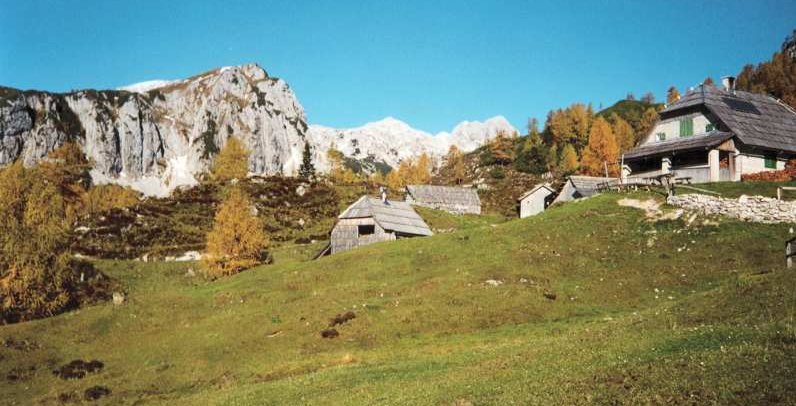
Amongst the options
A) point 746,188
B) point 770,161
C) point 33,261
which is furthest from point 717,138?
point 33,261

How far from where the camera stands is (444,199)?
115188 mm

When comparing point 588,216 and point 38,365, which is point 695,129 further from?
point 38,365

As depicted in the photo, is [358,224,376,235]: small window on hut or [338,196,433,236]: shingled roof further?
[358,224,376,235]: small window on hut

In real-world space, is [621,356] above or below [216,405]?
above

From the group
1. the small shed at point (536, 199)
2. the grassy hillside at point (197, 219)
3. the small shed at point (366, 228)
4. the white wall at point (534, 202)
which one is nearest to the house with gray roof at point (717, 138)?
the small shed at point (366, 228)

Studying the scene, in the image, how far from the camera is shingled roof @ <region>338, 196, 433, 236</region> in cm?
7200

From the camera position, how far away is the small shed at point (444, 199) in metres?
113

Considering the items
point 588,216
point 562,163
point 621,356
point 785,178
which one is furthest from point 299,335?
point 562,163

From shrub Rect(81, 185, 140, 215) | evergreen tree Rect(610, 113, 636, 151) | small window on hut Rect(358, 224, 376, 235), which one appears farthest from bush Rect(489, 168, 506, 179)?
small window on hut Rect(358, 224, 376, 235)

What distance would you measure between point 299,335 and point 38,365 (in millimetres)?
15409

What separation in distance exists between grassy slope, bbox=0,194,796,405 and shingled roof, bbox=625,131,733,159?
9512 mm

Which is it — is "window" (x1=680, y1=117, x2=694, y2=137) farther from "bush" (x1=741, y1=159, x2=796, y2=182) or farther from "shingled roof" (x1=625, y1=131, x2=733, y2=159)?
"bush" (x1=741, y1=159, x2=796, y2=182)

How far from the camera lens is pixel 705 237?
43.8 meters

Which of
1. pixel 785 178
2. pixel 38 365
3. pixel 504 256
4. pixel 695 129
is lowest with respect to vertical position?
pixel 38 365
